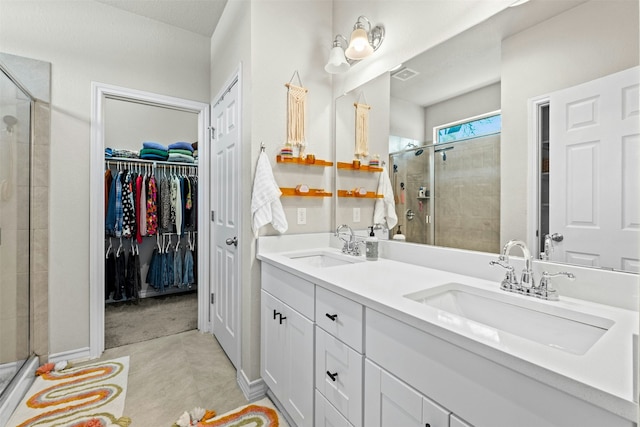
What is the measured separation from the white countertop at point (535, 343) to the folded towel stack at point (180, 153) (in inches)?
123

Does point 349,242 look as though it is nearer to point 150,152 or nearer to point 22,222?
point 22,222

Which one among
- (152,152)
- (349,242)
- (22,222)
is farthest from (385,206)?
(152,152)

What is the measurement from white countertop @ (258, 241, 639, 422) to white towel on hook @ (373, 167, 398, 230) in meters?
0.51

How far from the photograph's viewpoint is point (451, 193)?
1.43 metres

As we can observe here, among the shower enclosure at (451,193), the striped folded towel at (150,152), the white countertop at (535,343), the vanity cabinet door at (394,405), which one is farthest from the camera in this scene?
the striped folded towel at (150,152)

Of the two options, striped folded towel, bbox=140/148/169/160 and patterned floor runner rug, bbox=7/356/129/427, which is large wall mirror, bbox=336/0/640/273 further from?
striped folded towel, bbox=140/148/169/160

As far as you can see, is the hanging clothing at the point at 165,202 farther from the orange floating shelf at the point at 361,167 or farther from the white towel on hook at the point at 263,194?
the orange floating shelf at the point at 361,167

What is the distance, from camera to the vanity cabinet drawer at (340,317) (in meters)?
1.08

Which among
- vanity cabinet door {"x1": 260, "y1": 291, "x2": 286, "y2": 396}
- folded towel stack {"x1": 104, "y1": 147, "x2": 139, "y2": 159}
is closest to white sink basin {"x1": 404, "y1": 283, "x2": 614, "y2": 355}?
vanity cabinet door {"x1": 260, "y1": 291, "x2": 286, "y2": 396}

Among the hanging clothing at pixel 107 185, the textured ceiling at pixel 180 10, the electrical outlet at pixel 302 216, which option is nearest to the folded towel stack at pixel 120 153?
the hanging clothing at pixel 107 185

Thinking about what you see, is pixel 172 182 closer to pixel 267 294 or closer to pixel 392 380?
pixel 267 294

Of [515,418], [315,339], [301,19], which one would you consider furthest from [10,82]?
[515,418]

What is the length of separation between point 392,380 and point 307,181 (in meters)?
1.39

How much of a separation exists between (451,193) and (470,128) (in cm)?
30
